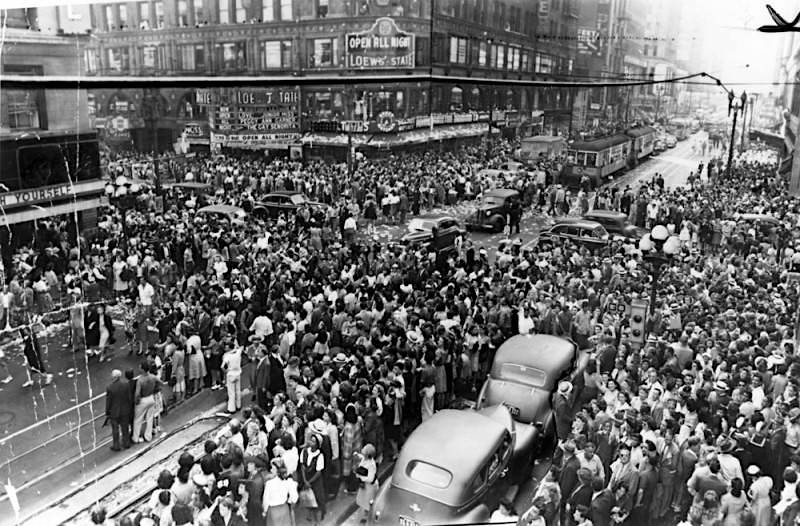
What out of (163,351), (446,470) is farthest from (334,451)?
(163,351)

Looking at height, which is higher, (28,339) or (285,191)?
(285,191)

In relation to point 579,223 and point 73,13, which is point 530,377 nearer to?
point 579,223

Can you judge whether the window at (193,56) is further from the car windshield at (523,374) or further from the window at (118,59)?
the car windshield at (523,374)

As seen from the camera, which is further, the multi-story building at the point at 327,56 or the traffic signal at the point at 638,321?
the multi-story building at the point at 327,56

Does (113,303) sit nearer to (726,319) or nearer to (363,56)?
(363,56)

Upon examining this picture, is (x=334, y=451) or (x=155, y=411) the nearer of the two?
(x=334, y=451)

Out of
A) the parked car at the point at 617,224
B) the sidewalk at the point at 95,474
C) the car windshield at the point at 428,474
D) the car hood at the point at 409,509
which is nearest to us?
the car hood at the point at 409,509

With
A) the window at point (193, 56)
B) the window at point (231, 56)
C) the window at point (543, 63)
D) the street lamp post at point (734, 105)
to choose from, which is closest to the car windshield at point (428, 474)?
the street lamp post at point (734, 105)
